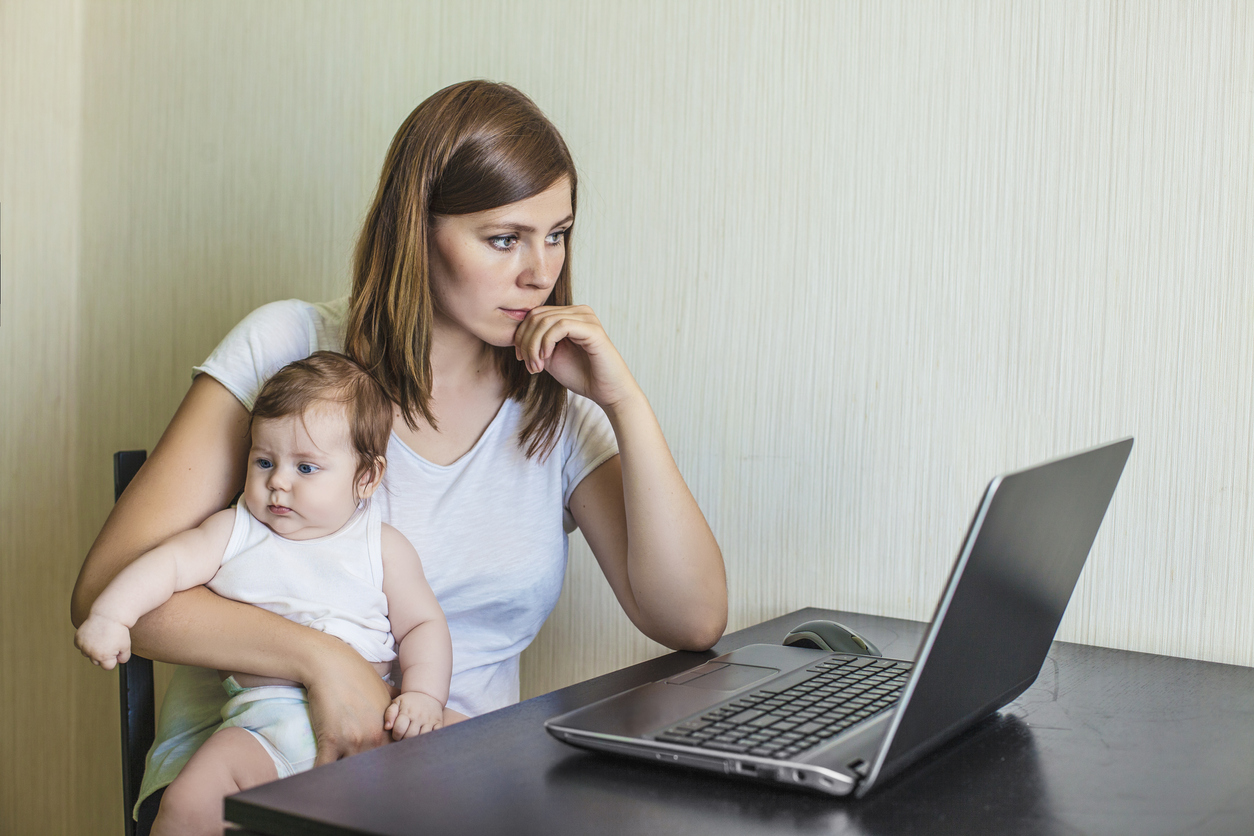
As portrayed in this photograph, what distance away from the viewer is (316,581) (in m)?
1.08

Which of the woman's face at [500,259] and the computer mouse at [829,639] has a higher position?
the woman's face at [500,259]

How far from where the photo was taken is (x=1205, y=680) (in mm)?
990

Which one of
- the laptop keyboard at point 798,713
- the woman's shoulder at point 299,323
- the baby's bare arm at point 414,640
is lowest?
the baby's bare arm at point 414,640

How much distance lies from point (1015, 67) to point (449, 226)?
72 centimetres

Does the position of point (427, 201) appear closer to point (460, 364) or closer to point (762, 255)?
point (460, 364)

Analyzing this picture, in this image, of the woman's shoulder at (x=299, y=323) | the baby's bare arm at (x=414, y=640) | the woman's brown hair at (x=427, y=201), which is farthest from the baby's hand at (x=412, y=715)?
the woman's shoulder at (x=299, y=323)

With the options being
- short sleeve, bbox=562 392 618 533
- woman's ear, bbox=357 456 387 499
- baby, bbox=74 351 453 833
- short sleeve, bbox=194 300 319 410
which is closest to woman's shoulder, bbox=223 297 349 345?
short sleeve, bbox=194 300 319 410

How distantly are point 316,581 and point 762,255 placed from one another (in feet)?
2.41

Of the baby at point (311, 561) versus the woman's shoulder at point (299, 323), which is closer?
the baby at point (311, 561)

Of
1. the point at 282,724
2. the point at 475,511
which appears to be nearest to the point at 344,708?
the point at 282,724

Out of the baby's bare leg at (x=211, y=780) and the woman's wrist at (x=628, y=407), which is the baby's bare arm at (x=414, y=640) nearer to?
the baby's bare leg at (x=211, y=780)

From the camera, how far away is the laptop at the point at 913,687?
2.07 feet

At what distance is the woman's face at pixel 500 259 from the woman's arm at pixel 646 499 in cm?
3

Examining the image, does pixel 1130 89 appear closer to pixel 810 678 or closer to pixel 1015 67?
pixel 1015 67
